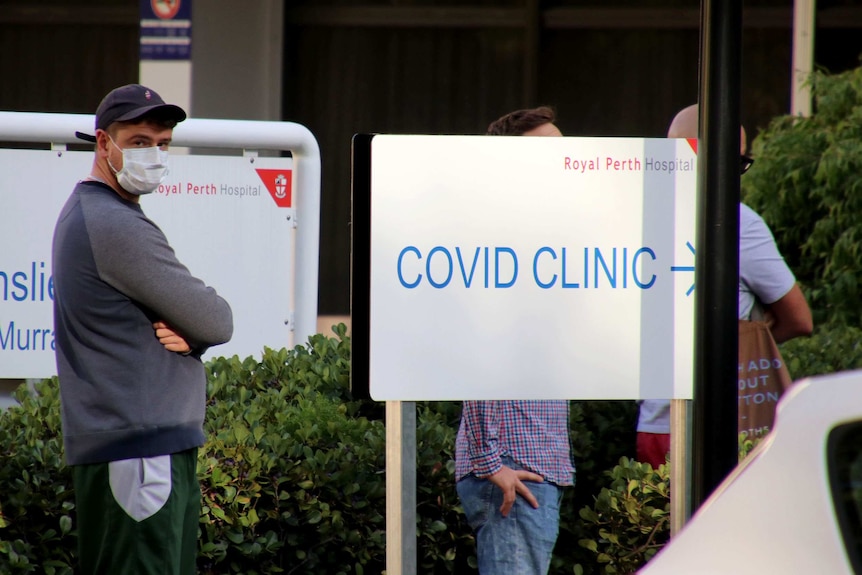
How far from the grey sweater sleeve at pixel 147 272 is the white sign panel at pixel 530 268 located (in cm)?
61

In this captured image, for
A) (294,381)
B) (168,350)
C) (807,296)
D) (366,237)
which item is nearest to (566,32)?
(807,296)

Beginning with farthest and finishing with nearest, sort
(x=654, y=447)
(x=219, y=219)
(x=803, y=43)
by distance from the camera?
(x=803, y=43)
(x=219, y=219)
(x=654, y=447)

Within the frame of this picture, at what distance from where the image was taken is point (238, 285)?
5699 millimetres

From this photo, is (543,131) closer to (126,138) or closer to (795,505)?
(126,138)

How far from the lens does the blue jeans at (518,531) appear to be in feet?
11.8

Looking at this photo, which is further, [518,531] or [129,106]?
[518,531]

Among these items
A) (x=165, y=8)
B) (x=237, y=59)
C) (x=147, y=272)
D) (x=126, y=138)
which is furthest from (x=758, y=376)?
(x=237, y=59)

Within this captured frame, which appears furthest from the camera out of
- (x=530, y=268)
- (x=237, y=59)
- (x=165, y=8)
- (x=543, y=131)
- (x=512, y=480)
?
(x=237, y=59)

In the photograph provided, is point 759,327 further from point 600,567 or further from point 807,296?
point 807,296

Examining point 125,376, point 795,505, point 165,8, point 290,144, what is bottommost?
point 795,505

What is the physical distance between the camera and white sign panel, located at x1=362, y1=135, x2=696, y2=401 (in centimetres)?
367

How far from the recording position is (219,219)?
5672 millimetres

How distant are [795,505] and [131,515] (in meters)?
1.77

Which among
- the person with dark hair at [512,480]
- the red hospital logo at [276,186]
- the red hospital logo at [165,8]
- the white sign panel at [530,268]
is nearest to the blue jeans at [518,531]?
the person with dark hair at [512,480]
